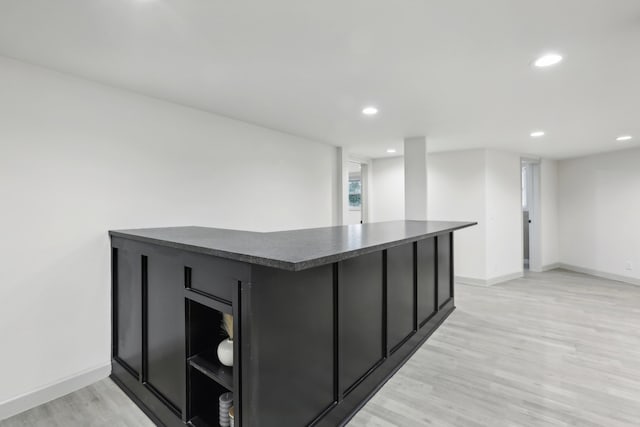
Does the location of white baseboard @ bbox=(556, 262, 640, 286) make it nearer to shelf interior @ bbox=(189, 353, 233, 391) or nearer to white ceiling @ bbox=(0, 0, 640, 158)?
white ceiling @ bbox=(0, 0, 640, 158)

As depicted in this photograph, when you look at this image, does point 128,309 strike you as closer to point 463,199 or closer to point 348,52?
point 348,52

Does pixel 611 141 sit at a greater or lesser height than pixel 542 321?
greater

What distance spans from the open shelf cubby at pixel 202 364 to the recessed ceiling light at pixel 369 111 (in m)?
2.39

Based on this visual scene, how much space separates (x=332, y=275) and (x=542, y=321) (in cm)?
325

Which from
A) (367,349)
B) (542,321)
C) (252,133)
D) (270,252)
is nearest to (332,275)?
(270,252)

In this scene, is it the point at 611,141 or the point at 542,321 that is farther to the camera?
the point at 611,141

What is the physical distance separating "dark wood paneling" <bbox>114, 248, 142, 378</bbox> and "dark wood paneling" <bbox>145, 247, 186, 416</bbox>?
173 mm

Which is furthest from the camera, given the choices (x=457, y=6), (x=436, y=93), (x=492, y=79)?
(x=436, y=93)

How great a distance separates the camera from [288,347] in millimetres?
1552

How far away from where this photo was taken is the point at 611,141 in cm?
480

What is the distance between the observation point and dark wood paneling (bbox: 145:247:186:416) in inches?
69.5

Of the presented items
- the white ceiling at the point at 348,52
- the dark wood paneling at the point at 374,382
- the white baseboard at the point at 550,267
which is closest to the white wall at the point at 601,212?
the white baseboard at the point at 550,267

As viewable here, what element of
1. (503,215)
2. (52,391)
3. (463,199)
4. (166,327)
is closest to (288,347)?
(166,327)

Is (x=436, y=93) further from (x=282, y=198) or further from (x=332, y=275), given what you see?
(x=282, y=198)
